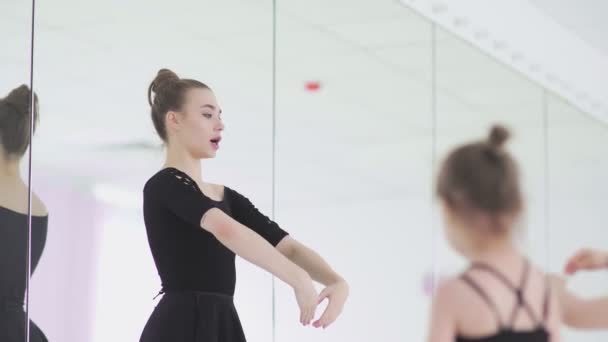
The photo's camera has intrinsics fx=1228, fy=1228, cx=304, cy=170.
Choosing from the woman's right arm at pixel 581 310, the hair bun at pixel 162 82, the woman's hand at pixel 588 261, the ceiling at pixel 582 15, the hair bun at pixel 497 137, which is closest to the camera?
the hair bun at pixel 497 137

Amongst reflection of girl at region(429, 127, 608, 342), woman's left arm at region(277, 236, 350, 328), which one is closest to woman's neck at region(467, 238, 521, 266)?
reflection of girl at region(429, 127, 608, 342)

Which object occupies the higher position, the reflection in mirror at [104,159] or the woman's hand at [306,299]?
the reflection in mirror at [104,159]

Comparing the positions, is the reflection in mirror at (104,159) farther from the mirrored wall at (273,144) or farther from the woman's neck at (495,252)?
the woman's neck at (495,252)

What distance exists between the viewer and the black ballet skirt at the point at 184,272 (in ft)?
10.1

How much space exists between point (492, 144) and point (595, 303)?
0.43 metres

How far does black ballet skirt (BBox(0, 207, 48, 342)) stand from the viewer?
3164 mm

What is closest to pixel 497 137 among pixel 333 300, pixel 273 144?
pixel 333 300

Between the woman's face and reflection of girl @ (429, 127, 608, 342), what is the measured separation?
1211 millimetres

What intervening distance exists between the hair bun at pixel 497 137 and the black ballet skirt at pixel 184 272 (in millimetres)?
949

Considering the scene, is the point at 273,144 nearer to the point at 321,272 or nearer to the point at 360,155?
the point at 360,155

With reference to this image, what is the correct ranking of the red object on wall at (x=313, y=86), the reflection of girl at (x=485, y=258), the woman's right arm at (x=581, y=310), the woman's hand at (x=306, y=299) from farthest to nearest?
the red object on wall at (x=313, y=86) → the woman's hand at (x=306, y=299) → the woman's right arm at (x=581, y=310) → the reflection of girl at (x=485, y=258)

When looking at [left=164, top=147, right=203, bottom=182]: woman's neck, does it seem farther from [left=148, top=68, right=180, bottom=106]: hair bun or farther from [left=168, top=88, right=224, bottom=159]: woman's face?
[left=148, top=68, right=180, bottom=106]: hair bun

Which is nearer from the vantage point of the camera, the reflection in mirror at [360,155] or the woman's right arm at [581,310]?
the woman's right arm at [581,310]

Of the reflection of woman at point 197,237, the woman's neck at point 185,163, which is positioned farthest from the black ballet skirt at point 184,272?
the woman's neck at point 185,163
